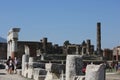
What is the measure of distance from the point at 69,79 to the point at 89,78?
4.66 m

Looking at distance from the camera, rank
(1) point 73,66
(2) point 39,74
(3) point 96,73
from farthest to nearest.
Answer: (2) point 39,74 → (1) point 73,66 → (3) point 96,73

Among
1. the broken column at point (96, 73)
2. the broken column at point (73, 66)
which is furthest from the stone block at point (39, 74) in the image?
the broken column at point (96, 73)

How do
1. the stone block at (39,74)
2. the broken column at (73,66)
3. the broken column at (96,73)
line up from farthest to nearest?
the stone block at (39,74), the broken column at (73,66), the broken column at (96,73)

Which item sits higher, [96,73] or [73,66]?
[73,66]

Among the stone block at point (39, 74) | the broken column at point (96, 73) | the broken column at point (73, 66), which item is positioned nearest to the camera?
the broken column at point (96, 73)

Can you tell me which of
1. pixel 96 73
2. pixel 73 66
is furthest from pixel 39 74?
pixel 96 73

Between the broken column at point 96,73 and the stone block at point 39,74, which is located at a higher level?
the broken column at point 96,73

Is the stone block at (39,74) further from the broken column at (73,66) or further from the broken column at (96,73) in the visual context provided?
the broken column at (96,73)

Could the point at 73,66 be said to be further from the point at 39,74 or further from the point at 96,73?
the point at 39,74

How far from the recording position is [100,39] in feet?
226

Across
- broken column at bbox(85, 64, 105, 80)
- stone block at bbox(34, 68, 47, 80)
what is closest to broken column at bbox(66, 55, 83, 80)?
broken column at bbox(85, 64, 105, 80)

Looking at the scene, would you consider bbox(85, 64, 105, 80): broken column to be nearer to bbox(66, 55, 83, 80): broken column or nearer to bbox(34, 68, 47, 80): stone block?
bbox(66, 55, 83, 80): broken column

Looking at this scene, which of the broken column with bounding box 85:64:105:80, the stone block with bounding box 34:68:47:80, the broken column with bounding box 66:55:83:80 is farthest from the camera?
the stone block with bounding box 34:68:47:80

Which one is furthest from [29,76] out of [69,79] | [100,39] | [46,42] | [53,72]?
[100,39]
